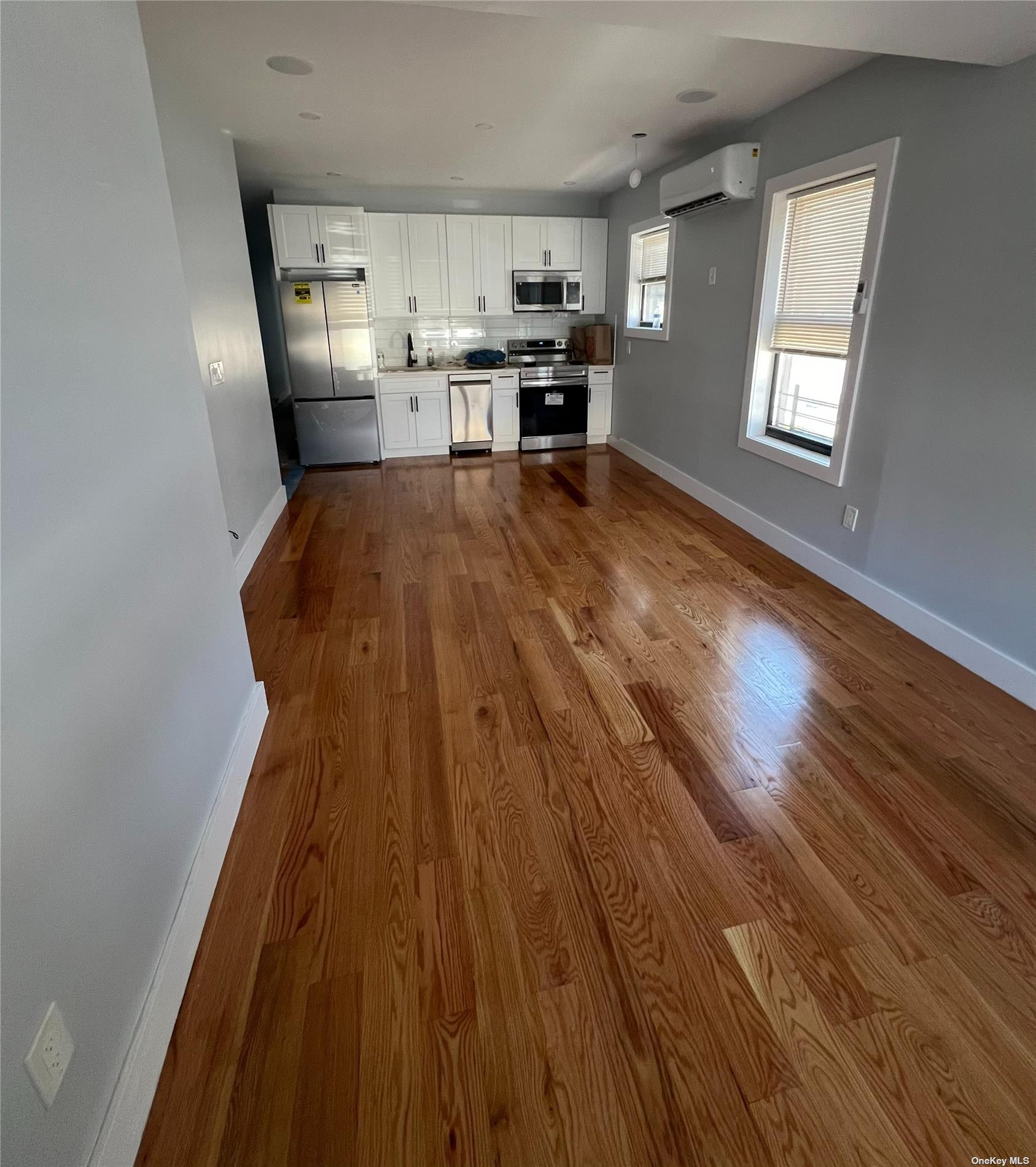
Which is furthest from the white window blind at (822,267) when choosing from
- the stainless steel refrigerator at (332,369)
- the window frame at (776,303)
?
the stainless steel refrigerator at (332,369)

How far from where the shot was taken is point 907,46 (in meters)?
2.04

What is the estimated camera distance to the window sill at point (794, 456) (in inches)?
130

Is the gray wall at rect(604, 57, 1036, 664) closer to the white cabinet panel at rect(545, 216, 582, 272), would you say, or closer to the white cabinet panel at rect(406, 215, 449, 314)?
the white cabinet panel at rect(545, 216, 582, 272)

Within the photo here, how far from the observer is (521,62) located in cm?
292

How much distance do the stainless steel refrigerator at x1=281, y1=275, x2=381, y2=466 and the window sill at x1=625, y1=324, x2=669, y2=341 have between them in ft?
7.88

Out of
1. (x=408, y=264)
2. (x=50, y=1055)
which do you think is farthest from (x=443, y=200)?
(x=50, y=1055)

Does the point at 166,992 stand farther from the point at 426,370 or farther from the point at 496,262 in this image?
the point at 496,262

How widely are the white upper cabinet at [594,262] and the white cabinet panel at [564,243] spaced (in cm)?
6

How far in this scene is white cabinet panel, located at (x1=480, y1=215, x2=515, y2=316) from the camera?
595 cm

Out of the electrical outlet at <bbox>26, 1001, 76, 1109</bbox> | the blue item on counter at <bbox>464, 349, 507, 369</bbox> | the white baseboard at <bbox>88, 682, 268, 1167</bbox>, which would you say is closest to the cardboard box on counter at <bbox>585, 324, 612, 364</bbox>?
the blue item on counter at <bbox>464, 349, 507, 369</bbox>

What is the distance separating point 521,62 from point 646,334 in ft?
Answer: 9.11

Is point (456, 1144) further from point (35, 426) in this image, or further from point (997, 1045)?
point (35, 426)

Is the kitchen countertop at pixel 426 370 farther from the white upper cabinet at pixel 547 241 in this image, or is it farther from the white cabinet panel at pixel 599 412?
the white upper cabinet at pixel 547 241

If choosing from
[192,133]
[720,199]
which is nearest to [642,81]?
[720,199]
